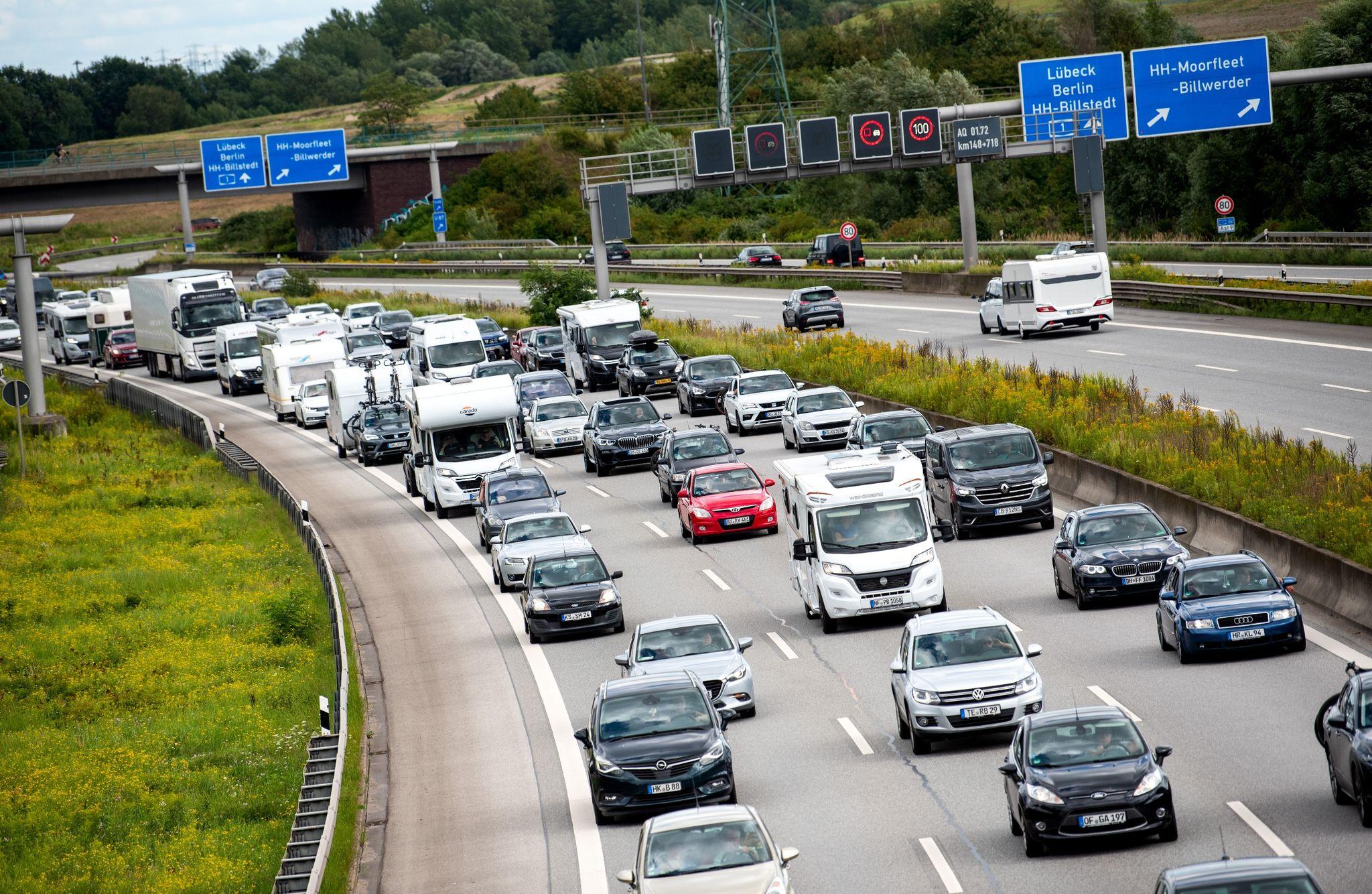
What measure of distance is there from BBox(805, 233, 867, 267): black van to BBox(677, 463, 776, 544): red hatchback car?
45418 millimetres

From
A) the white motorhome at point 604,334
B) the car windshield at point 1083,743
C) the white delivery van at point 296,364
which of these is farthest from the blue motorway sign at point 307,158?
the car windshield at point 1083,743

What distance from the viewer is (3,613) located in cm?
3703

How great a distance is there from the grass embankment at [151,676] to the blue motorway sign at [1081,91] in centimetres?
2949

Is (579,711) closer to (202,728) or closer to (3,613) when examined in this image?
(202,728)

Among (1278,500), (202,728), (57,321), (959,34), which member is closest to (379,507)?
(202,728)

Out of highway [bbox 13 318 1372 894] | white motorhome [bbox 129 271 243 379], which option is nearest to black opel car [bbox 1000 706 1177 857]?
highway [bbox 13 318 1372 894]

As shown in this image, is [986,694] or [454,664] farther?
[454,664]

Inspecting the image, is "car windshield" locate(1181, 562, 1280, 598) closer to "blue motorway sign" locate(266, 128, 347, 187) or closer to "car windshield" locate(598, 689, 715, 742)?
"car windshield" locate(598, 689, 715, 742)

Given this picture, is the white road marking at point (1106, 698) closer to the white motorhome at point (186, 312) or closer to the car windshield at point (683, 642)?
the car windshield at point (683, 642)

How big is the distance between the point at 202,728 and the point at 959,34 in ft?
373

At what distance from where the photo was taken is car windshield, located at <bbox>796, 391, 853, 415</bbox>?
39.7 meters

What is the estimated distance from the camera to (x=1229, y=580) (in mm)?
20844

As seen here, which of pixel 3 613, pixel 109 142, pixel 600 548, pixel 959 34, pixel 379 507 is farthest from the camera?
pixel 109 142

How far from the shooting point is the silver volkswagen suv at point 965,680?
18.3 metres
